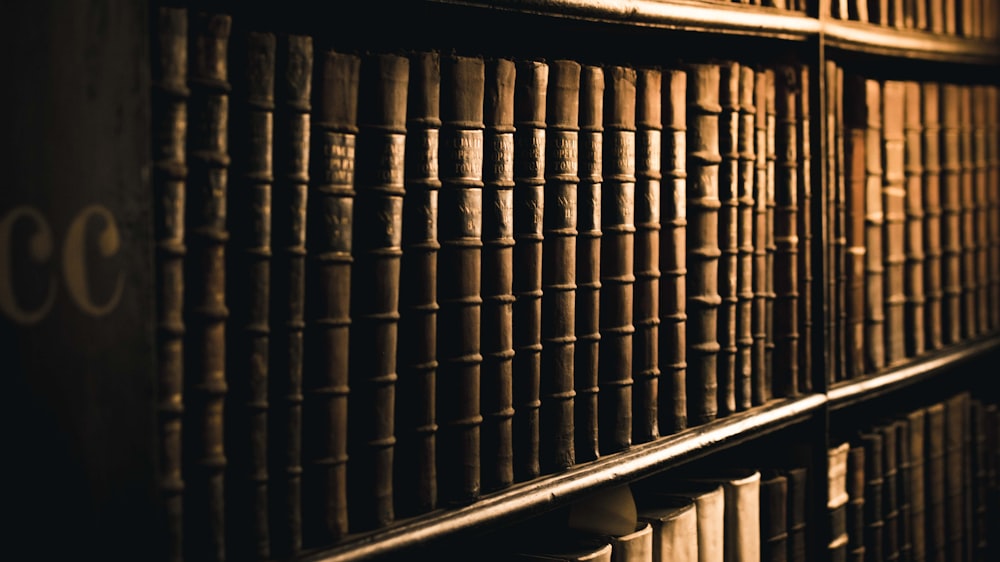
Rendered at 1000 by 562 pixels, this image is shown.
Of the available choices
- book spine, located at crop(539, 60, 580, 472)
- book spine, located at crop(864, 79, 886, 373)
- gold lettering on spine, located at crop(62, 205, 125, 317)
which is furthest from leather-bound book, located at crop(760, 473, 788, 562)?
gold lettering on spine, located at crop(62, 205, 125, 317)

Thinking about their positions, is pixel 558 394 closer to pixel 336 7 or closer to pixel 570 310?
pixel 570 310

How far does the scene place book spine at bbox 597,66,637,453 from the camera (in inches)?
47.3

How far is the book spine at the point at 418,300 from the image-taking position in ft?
3.23

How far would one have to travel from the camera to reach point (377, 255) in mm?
945

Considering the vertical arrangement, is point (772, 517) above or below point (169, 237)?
below

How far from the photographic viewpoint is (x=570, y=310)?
1.14 meters

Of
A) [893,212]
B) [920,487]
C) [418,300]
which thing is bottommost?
[920,487]

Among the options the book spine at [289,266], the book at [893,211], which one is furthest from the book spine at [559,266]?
the book at [893,211]

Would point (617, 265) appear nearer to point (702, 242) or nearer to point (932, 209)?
point (702, 242)

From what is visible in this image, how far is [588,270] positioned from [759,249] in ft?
1.31

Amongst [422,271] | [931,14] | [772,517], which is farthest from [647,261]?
[931,14]

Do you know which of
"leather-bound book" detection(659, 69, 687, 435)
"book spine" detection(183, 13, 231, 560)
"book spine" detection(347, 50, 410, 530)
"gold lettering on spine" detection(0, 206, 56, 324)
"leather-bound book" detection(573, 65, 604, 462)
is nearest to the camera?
"gold lettering on spine" detection(0, 206, 56, 324)

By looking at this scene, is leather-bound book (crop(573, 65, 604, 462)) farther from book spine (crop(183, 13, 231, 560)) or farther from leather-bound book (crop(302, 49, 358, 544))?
book spine (crop(183, 13, 231, 560))

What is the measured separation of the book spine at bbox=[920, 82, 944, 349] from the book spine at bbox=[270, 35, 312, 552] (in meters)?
1.36
